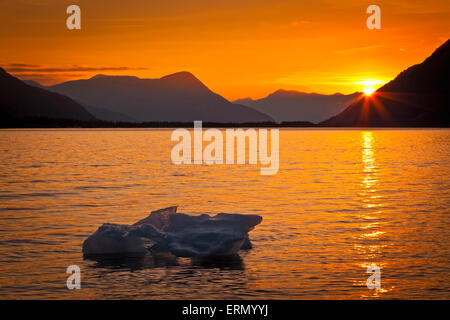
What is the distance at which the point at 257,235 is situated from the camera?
22.2 meters

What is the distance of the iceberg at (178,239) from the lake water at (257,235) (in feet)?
1.78

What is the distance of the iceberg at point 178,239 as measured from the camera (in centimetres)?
1862

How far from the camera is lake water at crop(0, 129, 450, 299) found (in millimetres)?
15312

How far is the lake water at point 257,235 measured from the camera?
15312 millimetres

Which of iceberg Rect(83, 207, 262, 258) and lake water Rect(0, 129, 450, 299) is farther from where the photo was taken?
iceberg Rect(83, 207, 262, 258)

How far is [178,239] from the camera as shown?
1927 centimetres

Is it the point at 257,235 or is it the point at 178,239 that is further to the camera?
the point at 257,235

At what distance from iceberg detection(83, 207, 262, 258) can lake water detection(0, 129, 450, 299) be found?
0.54 meters

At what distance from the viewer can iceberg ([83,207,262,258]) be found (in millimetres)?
18625

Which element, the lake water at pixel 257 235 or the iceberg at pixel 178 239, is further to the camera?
the iceberg at pixel 178 239

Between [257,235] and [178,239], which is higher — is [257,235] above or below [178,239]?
below

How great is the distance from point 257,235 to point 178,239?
4109 millimetres
